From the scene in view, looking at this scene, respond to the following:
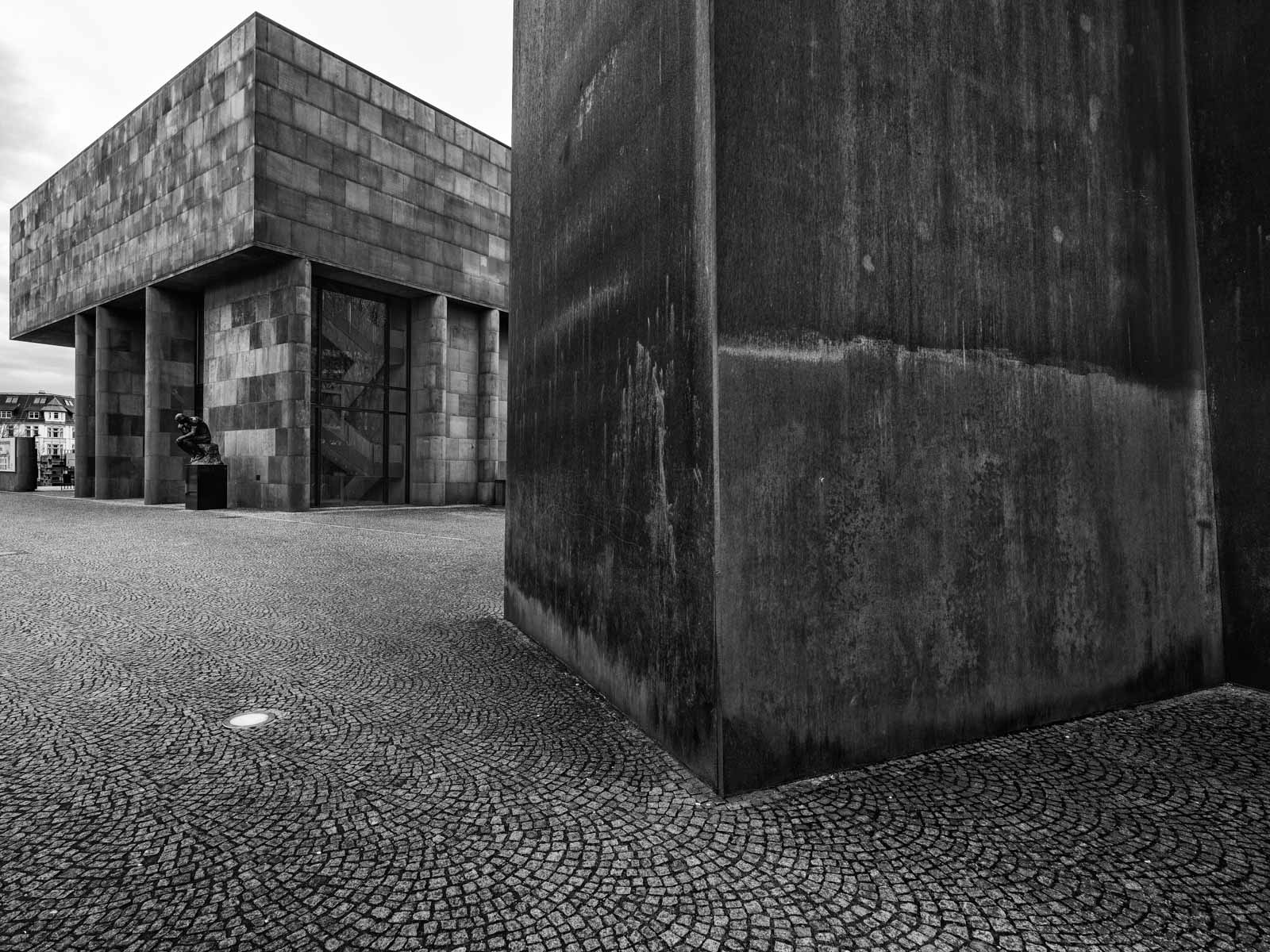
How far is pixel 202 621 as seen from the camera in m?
5.88

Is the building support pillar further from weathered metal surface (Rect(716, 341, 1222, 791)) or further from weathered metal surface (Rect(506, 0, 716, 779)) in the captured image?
weathered metal surface (Rect(716, 341, 1222, 791))

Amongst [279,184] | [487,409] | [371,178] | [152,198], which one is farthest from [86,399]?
[487,409]

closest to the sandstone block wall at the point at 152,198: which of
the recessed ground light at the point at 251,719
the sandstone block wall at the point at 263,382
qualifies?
the sandstone block wall at the point at 263,382

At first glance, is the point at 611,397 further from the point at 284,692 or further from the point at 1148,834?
the point at 1148,834

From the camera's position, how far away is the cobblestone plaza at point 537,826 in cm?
208

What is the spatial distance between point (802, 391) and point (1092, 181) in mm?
2565

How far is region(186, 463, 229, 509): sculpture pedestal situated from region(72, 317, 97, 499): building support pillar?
1029 centimetres

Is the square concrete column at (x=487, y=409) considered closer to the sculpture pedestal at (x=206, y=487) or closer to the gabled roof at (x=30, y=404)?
the sculpture pedestal at (x=206, y=487)

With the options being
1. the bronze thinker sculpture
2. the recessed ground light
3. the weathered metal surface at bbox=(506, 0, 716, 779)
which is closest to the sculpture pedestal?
the bronze thinker sculpture

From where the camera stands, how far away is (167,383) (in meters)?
22.9

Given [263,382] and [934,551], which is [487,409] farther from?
[934,551]

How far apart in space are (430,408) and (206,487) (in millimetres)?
7000

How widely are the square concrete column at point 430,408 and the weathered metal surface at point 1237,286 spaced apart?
2123 centimetres

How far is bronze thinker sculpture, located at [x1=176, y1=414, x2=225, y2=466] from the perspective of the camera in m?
19.9
